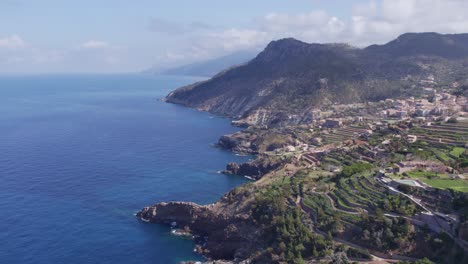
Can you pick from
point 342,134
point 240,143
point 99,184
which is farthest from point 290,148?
point 99,184

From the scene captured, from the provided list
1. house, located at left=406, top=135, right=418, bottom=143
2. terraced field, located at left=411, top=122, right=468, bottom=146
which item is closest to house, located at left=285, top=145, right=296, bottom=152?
terraced field, located at left=411, top=122, right=468, bottom=146

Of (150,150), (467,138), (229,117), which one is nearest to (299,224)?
(467,138)

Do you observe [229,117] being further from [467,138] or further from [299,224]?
[299,224]

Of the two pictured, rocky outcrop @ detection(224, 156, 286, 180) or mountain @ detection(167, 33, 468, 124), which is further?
mountain @ detection(167, 33, 468, 124)

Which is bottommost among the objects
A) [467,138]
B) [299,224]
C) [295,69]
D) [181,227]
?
[181,227]

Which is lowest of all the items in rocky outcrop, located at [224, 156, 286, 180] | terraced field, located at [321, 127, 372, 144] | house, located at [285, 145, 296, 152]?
rocky outcrop, located at [224, 156, 286, 180]

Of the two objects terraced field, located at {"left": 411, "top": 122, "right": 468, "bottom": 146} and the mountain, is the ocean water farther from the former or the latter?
terraced field, located at {"left": 411, "top": 122, "right": 468, "bottom": 146}

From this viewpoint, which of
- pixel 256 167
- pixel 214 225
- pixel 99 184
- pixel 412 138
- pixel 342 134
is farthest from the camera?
pixel 342 134

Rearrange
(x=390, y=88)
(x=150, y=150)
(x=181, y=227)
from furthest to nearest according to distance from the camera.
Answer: (x=390, y=88) < (x=150, y=150) < (x=181, y=227)

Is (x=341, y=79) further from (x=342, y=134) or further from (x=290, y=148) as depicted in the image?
(x=290, y=148)
